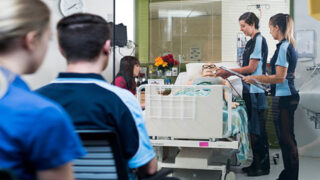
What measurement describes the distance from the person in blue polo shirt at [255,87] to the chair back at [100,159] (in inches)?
77.8

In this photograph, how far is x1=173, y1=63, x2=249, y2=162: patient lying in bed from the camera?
2741 mm

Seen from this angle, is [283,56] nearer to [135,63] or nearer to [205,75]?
[205,75]

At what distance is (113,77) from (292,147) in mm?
1582

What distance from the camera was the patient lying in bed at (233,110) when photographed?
8.99 feet

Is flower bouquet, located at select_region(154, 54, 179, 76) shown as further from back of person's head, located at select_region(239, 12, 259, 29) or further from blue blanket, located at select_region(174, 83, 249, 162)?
back of person's head, located at select_region(239, 12, 259, 29)

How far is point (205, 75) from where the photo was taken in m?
3.02

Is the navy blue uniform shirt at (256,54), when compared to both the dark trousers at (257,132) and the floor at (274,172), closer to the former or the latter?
the dark trousers at (257,132)

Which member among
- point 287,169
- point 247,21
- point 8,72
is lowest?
point 287,169

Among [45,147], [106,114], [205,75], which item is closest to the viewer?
[45,147]

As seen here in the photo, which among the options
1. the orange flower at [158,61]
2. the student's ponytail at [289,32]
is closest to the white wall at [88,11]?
the orange flower at [158,61]

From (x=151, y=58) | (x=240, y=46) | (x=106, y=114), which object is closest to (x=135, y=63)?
(x=151, y=58)

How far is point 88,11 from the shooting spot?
8.99 ft

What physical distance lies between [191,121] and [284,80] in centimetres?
79

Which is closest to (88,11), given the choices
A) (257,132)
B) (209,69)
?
(209,69)
